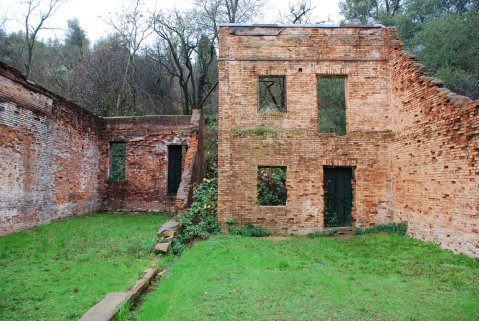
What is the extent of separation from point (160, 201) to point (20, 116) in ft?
24.5

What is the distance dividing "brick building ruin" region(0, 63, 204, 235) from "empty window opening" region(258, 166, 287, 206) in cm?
264

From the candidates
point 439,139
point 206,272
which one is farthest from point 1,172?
point 439,139

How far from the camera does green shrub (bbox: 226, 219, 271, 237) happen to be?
1095 centimetres

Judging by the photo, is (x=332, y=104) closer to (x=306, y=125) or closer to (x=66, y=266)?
(x=306, y=125)

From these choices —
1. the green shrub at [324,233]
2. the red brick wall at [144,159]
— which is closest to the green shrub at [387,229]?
the green shrub at [324,233]

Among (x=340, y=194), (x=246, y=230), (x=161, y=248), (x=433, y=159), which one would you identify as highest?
(x=433, y=159)

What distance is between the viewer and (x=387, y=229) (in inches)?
432

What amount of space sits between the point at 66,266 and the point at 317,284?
516cm

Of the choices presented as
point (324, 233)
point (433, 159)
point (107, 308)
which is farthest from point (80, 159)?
point (433, 159)

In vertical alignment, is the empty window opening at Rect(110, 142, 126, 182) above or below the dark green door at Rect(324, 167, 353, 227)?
above

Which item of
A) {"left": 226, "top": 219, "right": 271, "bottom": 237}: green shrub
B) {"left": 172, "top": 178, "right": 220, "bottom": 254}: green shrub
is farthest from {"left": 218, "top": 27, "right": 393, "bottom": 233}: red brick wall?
{"left": 172, "top": 178, "right": 220, "bottom": 254}: green shrub

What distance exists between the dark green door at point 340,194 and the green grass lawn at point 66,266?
5934 mm

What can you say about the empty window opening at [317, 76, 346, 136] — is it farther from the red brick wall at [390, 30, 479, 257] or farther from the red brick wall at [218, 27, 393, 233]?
the red brick wall at [390, 30, 479, 257]

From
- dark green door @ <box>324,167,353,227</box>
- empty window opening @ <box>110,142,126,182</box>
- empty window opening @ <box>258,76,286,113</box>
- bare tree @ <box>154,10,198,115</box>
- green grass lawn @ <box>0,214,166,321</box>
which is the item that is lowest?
green grass lawn @ <box>0,214,166,321</box>
